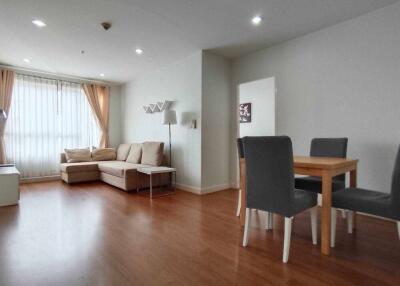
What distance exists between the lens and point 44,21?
117 inches

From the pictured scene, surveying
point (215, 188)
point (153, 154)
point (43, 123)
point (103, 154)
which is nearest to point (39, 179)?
point (43, 123)

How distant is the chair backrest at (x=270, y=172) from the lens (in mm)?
1808

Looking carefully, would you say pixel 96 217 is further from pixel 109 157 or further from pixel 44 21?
pixel 109 157

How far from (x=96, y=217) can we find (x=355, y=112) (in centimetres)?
354

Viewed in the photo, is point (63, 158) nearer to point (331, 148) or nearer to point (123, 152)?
point (123, 152)

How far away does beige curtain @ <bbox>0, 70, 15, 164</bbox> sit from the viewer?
4.73 m

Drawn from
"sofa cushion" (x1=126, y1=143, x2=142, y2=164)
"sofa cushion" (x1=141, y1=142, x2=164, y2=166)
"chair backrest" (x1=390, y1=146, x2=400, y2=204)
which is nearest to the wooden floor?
"chair backrest" (x1=390, y1=146, x2=400, y2=204)

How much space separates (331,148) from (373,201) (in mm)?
1056

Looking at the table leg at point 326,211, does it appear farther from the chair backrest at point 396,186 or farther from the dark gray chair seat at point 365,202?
the chair backrest at point 396,186

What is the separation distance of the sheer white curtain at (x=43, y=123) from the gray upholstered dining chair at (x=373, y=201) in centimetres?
577

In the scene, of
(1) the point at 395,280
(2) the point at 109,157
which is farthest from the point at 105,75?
(1) the point at 395,280

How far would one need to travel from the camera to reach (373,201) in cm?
182

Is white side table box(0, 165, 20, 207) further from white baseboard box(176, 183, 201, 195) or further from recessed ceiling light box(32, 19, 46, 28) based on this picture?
white baseboard box(176, 183, 201, 195)

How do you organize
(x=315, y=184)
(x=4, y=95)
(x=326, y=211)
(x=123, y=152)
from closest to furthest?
1. (x=326, y=211)
2. (x=315, y=184)
3. (x=4, y=95)
4. (x=123, y=152)
